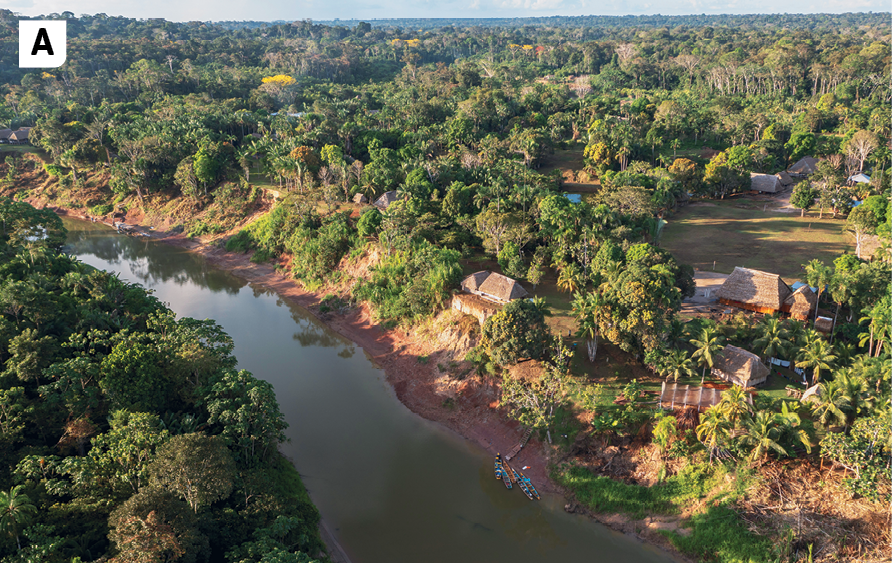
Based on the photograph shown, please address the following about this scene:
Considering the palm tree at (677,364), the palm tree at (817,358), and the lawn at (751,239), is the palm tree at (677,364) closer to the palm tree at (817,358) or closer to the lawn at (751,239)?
the palm tree at (817,358)

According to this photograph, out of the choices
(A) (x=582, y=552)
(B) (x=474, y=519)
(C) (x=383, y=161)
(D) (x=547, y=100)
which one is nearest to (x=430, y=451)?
(B) (x=474, y=519)

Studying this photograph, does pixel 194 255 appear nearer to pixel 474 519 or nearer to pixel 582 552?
pixel 474 519

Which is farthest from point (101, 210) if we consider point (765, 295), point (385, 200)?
point (765, 295)

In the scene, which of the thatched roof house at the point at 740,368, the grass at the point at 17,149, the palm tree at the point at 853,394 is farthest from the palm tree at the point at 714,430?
the grass at the point at 17,149

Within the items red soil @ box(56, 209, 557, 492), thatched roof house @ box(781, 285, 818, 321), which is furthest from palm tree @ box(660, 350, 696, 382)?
thatched roof house @ box(781, 285, 818, 321)

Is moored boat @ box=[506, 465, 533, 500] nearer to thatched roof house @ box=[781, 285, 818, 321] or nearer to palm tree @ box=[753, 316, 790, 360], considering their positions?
palm tree @ box=[753, 316, 790, 360]

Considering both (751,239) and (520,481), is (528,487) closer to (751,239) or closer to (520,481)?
(520,481)
